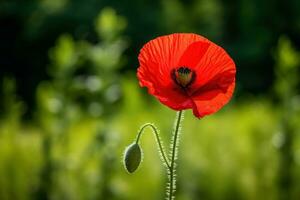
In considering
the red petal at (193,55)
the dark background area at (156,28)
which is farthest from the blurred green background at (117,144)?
the dark background area at (156,28)

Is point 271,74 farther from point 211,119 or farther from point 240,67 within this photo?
point 211,119

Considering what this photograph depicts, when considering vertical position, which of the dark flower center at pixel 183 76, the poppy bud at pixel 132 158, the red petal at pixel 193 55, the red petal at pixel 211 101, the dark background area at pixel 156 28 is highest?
the dark background area at pixel 156 28

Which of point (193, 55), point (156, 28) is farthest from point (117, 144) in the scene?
point (156, 28)

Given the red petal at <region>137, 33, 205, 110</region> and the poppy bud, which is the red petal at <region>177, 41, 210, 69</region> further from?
the poppy bud

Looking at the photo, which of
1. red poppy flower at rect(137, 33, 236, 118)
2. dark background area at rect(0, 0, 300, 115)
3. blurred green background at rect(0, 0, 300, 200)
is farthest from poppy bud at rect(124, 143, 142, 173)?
dark background area at rect(0, 0, 300, 115)

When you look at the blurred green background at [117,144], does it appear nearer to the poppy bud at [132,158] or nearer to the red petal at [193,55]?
the poppy bud at [132,158]

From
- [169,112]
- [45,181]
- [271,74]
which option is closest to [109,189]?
[45,181]
